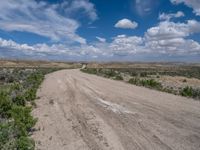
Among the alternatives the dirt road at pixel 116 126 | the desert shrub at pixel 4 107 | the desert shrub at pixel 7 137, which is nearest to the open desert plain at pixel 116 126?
the dirt road at pixel 116 126

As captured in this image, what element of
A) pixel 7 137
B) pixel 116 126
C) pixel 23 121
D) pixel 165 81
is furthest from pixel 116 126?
pixel 165 81

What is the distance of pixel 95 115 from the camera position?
1155 centimetres

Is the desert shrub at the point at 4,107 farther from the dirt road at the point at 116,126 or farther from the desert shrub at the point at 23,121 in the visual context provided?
the dirt road at the point at 116,126

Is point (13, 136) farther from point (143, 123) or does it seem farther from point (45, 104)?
point (45, 104)

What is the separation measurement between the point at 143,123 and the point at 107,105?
13.7ft

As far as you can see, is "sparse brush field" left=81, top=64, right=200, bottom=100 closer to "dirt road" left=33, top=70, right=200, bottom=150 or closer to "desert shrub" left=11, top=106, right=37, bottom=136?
"dirt road" left=33, top=70, right=200, bottom=150

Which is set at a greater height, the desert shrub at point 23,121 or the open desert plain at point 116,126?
the desert shrub at point 23,121

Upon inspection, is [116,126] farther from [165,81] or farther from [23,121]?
[165,81]

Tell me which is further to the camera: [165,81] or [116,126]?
[165,81]

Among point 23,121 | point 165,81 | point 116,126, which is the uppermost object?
point 23,121

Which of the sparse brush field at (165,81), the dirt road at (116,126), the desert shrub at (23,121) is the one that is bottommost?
the sparse brush field at (165,81)

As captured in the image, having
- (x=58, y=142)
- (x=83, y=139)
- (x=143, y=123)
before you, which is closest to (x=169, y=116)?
(x=143, y=123)

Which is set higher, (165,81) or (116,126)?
(116,126)

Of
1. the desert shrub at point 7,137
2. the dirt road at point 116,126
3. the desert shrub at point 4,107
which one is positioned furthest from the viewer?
the desert shrub at point 4,107
